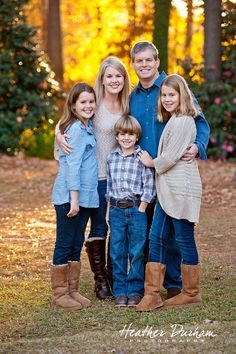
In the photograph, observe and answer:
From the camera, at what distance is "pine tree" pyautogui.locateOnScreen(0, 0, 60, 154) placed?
46.6 feet

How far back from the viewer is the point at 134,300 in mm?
5320

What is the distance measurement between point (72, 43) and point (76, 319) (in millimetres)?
32644

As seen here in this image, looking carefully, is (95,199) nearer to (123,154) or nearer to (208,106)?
(123,154)

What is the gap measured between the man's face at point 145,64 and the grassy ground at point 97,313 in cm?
162

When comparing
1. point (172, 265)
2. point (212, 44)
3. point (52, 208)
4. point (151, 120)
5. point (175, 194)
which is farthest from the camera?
point (212, 44)

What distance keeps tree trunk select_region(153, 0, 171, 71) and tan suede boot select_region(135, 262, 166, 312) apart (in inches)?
343

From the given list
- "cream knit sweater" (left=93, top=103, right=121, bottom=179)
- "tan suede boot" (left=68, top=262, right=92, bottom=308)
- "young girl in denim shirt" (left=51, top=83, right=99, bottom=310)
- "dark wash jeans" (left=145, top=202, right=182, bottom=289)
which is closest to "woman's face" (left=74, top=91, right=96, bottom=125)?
A: "young girl in denim shirt" (left=51, top=83, right=99, bottom=310)

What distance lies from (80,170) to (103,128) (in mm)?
375

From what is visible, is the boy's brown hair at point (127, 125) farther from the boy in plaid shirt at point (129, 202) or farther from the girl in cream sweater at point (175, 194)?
the girl in cream sweater at point (175, 194)

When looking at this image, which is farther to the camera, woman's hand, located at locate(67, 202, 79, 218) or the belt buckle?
the belt buckle

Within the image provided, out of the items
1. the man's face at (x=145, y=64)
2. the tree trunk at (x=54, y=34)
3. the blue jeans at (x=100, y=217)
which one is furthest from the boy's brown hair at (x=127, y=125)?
the tree trunk at (x=54, y=34)

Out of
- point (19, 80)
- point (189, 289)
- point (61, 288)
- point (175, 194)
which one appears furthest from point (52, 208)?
point (19, 80)

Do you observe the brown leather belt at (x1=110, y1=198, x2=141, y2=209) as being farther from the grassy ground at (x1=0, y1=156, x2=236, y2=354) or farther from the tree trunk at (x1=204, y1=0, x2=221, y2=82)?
the tree trunk at (x1=204, y1=0, x2=221, y2=82)

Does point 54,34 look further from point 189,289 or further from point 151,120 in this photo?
point 189,289
